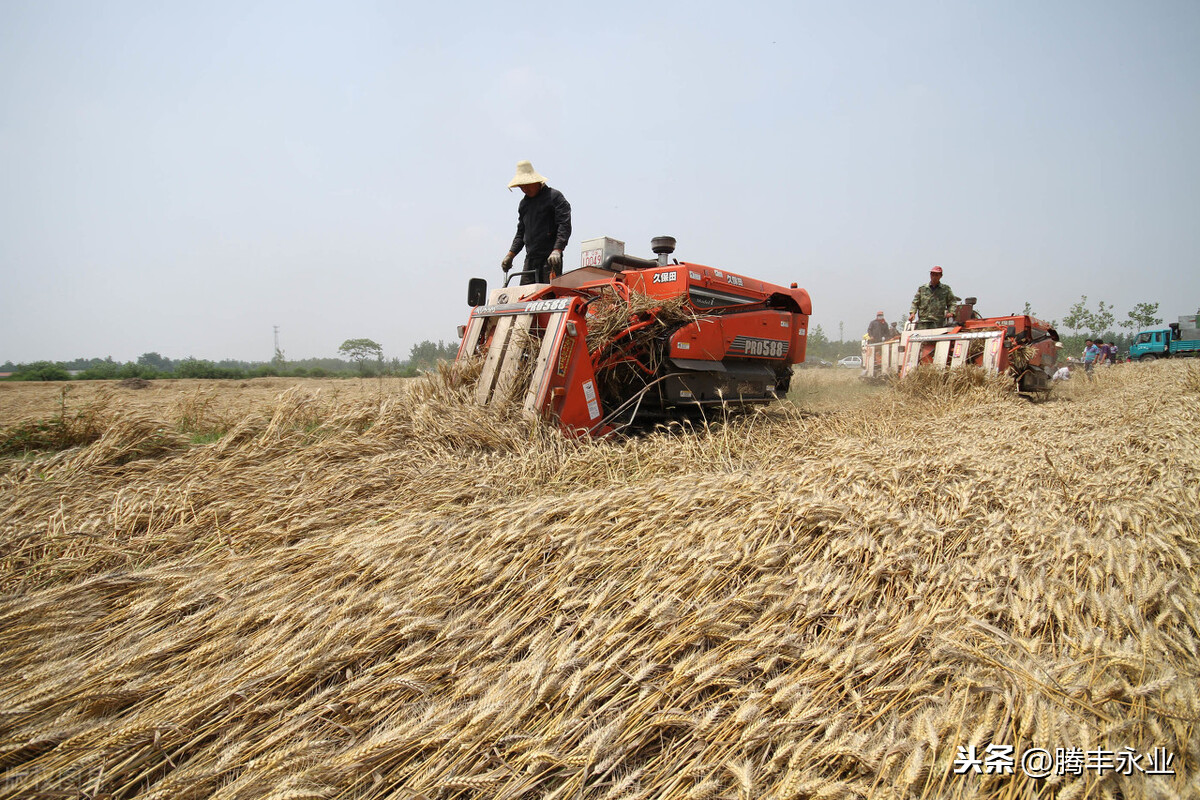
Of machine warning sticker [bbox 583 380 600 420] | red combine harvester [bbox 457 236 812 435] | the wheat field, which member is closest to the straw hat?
red combine harvester [bbox 457 236 812 435]

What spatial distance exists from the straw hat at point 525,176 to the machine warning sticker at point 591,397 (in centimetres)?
224

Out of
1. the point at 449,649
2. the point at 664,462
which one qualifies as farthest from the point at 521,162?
the point at 449,649

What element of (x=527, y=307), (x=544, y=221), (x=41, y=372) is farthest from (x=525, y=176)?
(x=41, y=372)

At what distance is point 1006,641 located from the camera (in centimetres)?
138

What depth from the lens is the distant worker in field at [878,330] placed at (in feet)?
46.0

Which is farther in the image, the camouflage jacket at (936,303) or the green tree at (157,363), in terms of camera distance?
the green tree at (157,363)

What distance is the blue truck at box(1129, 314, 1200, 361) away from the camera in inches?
1043

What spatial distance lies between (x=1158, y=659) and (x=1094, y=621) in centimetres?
21

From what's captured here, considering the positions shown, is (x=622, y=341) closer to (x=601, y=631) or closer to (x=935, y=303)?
(x=601, y=631)

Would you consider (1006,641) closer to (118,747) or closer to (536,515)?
(536,515)

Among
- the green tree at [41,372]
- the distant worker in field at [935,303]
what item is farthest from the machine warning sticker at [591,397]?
the green tree at [41,372]

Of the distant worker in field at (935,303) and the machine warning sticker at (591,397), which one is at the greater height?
the distant worker in field at (935,303)

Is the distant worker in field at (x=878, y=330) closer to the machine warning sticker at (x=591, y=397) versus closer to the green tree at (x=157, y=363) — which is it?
the machine warning sticker at (x=591, y=397)

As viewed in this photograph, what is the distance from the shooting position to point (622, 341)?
4551mm
